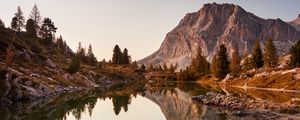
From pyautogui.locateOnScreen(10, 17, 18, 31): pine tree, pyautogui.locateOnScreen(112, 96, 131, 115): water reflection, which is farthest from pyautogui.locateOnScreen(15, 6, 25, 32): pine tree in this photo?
pyautogui.locateOnScreen(112, 96, 131, 115): water reflection

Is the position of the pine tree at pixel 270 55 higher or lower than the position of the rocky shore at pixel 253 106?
higher

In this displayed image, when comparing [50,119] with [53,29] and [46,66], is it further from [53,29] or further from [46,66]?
[53,29]

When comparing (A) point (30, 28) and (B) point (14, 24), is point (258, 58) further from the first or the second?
(B) point (14, 24)

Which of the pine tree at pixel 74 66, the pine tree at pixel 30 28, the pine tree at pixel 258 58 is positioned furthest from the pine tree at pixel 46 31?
the pine tree at pixel 258 58

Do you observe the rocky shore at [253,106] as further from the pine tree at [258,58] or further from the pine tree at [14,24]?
→ the pine tree at [14,24]

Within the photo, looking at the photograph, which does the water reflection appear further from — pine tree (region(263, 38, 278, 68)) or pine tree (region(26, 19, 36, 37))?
pine tree (region(26, 19, 36, 37))

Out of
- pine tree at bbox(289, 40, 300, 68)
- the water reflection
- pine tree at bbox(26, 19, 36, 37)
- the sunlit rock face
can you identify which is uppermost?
pine tree at bbox(26, 19, 36, 37)

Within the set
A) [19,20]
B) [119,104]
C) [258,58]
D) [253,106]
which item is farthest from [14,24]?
[253,106]

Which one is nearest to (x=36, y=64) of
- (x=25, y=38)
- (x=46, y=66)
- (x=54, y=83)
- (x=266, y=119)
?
(x=46, y=66)

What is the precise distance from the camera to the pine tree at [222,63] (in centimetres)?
13775

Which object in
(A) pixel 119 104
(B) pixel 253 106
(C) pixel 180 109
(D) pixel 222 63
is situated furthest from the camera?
(D) pixel 222 63

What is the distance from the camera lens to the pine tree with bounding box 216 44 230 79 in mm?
137750

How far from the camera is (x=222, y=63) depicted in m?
138

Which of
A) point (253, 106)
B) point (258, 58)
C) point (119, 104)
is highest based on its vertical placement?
point (258, 58)
